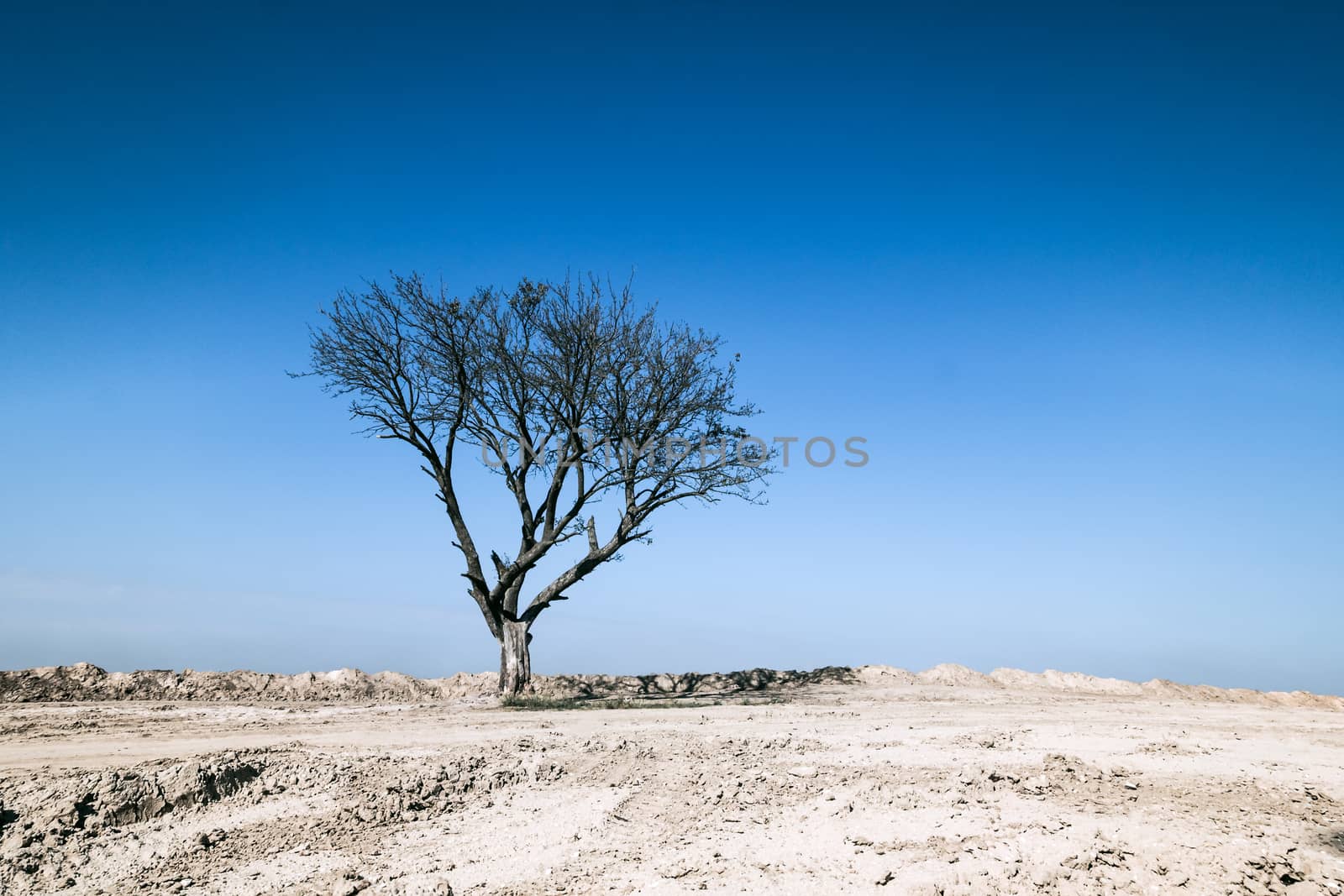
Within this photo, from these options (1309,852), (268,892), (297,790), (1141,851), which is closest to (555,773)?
(297,790)

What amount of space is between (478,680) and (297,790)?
12.1 m

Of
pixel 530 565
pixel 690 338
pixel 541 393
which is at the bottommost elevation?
pixel 530 565

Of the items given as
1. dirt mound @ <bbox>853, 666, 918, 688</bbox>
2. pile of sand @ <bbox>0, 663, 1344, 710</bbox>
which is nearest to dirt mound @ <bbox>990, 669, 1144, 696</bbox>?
pile of sand @ <bbox>0, 663, 1344, 710</bbox>

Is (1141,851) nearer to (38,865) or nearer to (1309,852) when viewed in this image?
(1309,852)

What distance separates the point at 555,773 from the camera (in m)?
7.83

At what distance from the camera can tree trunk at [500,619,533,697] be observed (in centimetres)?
1634

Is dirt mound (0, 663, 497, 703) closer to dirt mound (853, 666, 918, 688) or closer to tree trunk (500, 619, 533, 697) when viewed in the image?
tree trunk (500, 619, 533, 697)

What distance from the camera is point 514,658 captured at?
53.9ft

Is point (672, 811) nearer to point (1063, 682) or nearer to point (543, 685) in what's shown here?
point (543, 685)

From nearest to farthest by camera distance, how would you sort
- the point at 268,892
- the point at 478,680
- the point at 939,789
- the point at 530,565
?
the point at 268,892 < the point at 939,789 < the point at 530,565 < the point at 478,680

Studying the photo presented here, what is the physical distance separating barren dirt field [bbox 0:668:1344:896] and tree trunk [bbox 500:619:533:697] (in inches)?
227

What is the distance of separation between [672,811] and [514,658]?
33.7 ft

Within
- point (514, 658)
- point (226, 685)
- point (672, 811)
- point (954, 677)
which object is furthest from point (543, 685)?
point (672, 811)

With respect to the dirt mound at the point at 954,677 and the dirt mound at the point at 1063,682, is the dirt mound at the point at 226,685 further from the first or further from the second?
the dirt mound at the point at 1063,682
